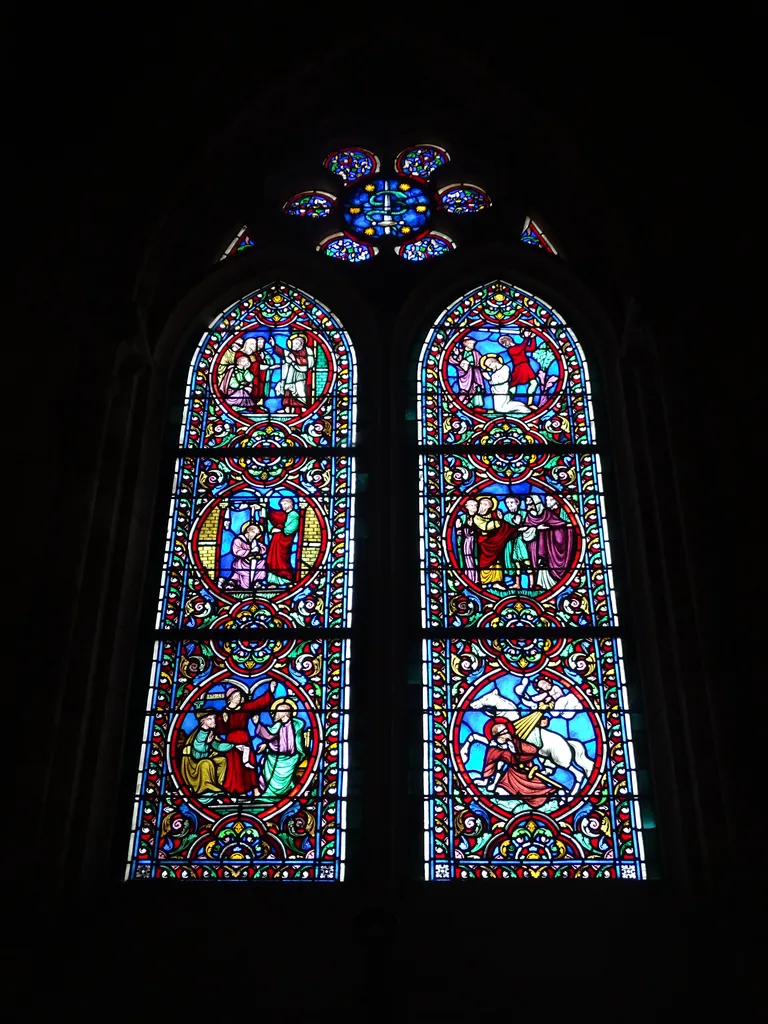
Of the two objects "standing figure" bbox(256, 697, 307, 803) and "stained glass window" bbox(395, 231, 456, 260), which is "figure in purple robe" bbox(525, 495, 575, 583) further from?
"stained glass window" bbox(395, 231, 456, 260)

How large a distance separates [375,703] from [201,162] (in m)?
3.13

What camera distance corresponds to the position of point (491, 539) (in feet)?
18.6

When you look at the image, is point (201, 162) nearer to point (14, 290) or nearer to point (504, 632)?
point (14, 290)

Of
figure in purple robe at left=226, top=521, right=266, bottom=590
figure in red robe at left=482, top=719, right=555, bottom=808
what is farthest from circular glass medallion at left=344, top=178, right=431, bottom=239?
figure in red robe at left=482, top=719, right=555, bottom=808

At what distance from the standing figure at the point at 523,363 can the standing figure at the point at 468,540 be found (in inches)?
28.9

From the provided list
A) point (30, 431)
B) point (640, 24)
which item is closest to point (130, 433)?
point (30, 431)

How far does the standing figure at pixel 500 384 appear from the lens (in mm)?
6156

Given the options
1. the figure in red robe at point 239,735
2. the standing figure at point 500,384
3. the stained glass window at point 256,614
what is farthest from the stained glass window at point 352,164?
the figure in red robe at point 239,735

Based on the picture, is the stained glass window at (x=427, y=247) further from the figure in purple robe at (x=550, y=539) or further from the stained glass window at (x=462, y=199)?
the figure in purple robe at (x=550, y=539)

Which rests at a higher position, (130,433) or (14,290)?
(14,290)

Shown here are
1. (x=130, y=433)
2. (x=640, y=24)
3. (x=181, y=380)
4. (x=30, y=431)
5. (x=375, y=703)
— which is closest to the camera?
(x=375, y=703)

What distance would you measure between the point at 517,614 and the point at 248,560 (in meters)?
1.24

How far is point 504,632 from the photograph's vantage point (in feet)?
17.6

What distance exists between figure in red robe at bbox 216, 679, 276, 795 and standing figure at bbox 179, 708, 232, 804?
0.02 m
